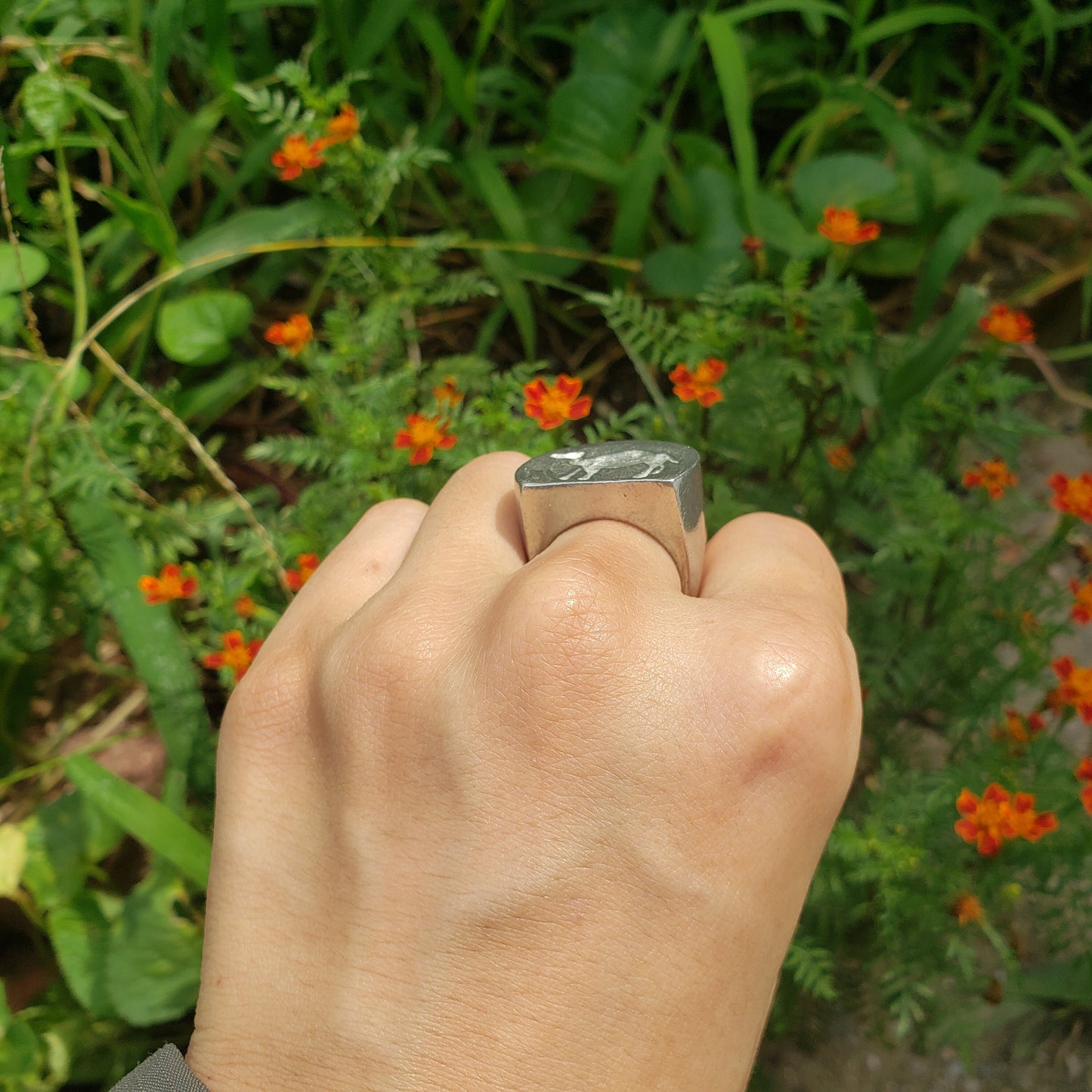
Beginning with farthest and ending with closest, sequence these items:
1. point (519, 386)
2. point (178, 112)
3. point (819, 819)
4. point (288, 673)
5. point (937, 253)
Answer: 1. point (178, 112)
2. point (937, 253)
3. point (519, 386)
4. point (288, 673)
5. point (819, 819)

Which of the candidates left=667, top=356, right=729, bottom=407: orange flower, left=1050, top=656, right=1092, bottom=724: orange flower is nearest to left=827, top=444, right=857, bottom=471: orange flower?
left=667, top=356, right=729, bottom=407: orange flower

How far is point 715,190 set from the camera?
7.02 ft

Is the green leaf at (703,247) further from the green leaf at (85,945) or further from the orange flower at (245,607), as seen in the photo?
the green leaf at (85,945)

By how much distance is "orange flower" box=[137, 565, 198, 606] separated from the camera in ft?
5.27

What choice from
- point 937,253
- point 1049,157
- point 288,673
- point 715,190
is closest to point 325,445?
point 288,673

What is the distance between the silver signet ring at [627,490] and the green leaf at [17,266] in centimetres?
127

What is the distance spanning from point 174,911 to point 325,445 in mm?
974

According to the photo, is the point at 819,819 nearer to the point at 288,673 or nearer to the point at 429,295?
the point at 288,673

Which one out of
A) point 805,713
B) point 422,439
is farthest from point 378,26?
point 805,713

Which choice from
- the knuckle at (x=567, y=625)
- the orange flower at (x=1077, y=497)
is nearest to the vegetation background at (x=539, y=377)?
the orange flower at (x=1077, y=497)

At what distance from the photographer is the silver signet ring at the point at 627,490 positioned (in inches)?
39.6

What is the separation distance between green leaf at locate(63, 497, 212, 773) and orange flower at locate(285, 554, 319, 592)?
31cm

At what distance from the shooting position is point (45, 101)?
1.67 metres

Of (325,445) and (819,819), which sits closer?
(819,819)
